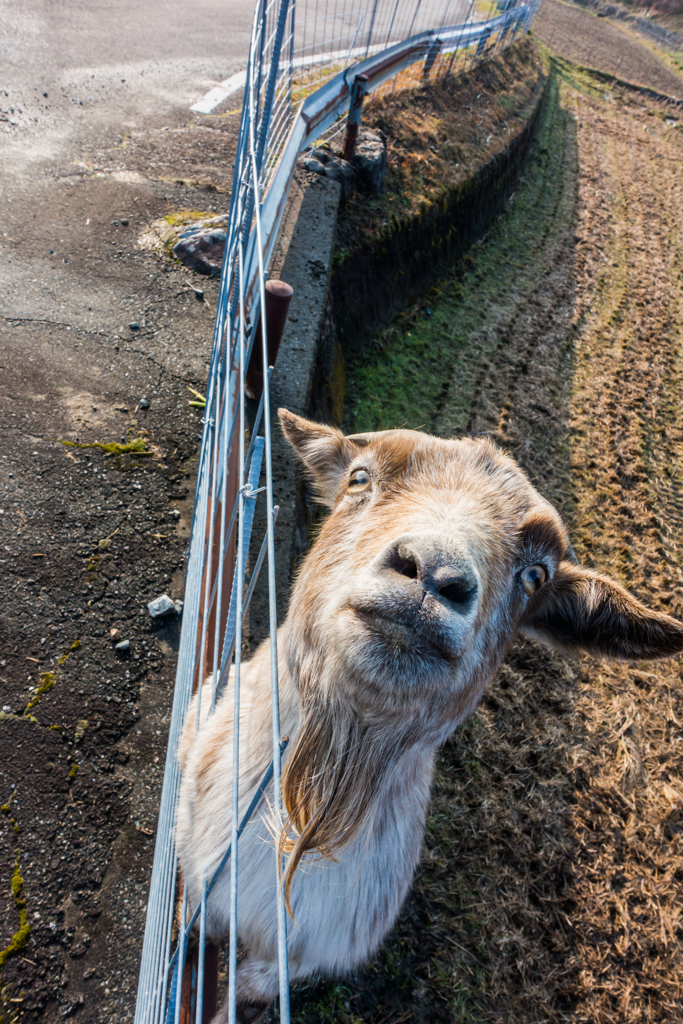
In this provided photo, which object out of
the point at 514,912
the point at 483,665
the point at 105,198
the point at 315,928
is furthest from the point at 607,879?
the point at 105,198

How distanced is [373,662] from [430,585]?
0.91ft

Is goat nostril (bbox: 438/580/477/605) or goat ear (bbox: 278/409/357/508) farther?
goat ear (bbox: 278/409/357/508)

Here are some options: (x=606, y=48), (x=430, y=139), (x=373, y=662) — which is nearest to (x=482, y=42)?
(x=430, y=139)

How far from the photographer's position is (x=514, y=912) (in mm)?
3518

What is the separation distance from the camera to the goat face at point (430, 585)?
166cm

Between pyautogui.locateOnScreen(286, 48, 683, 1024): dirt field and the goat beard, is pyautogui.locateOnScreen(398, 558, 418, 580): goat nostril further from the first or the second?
pyautogui.locateOnScreen(286, 48, 683, 1024): dirt field

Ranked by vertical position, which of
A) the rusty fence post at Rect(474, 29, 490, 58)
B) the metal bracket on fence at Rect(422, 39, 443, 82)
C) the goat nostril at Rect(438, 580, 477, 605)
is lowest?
the goat nostril at Rect(438, 580, 477, 605)

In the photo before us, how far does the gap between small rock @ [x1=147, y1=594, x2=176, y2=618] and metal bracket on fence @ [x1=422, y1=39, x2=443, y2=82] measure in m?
10.6

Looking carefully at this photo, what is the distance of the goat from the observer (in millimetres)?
1685

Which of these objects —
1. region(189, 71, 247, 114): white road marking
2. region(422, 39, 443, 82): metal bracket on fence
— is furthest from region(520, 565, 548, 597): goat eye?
region(422, 39, 443, 82): metal bracket on fence

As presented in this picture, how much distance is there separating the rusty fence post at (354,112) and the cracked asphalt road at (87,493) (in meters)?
1.45

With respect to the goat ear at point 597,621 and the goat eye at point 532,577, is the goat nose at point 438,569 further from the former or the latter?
the goat ear at point 597,621

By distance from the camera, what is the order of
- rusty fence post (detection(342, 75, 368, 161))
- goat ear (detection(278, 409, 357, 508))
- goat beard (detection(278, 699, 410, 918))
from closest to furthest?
goat beard (detection(278, 699, 410, 918)) < goat ear (detection(278, 409, 357, 508)) < rusty fence post (detection(342, 75, 368, 161))

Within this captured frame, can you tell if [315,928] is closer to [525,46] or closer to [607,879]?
[607,879]
